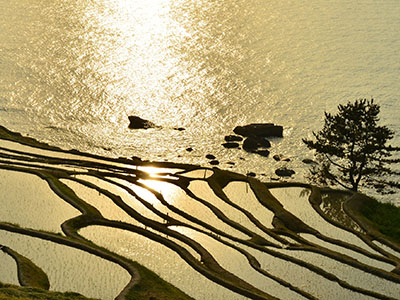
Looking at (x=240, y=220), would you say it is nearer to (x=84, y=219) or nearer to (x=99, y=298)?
(x=84, y=219)

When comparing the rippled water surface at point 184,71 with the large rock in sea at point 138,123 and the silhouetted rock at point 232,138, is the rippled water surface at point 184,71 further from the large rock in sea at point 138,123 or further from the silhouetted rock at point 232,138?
the large rock in sea at point 138,123

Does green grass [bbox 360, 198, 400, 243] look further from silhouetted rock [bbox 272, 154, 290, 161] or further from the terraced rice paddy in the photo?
silhouetted rock [bbox 272, 154, 290, 161]

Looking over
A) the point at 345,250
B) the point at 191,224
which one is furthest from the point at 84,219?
the point at 345,250

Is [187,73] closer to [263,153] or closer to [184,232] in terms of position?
[263,153]

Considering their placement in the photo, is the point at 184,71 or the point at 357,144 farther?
the point at 184,71

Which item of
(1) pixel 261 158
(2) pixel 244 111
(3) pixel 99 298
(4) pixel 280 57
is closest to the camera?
(3) pixel 99 298

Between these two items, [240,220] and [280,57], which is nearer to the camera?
[240,220]

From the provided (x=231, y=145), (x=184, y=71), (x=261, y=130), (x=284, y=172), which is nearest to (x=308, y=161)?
(x=284, y=172)
